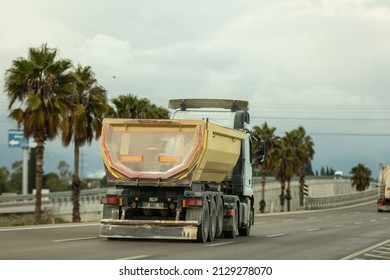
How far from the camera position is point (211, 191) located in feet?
80.8

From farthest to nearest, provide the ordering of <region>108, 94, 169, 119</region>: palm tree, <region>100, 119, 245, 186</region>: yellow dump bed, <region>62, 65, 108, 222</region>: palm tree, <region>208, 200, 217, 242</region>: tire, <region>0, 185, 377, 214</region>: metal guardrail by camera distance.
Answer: <region>0, 185, 377, 214</region>: metal guardrail, <region>108, 94, 169, 119</region>: palm tree, <region>62, 65, 108, 222</region>: palm tree, <region>208, 200, 217, 242</region>: tire, <region>100, 119, 245, 186</region>: yellow dump bed

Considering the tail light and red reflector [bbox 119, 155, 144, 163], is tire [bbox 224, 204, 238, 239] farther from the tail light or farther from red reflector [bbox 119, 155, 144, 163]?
red reflector [bbox 119, 155, 144, 163]

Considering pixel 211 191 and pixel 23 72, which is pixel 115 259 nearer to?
pixel 211 191

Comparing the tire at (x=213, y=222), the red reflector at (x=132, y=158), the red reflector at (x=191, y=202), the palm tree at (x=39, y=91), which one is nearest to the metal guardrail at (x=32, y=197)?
the palm tree at (x=39, y=91)

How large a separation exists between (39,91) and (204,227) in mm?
23098

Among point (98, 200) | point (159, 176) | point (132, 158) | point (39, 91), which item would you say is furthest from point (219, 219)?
point (98, 200)

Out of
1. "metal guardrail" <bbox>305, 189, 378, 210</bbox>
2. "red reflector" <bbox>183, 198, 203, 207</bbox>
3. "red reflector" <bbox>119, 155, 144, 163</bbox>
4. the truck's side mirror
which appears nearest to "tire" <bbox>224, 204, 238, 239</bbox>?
the truck's side mirror

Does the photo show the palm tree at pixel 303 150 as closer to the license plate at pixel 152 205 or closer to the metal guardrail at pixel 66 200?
the metal guardrail at pixel 66 200

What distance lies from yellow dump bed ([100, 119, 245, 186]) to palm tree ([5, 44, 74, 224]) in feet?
73.2

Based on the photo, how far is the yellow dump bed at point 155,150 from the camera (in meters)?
22.9

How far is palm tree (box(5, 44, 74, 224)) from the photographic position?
45.0 metres

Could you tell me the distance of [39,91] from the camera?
44844 millimetres

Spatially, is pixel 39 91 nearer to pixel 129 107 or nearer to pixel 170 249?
pixel 129 107

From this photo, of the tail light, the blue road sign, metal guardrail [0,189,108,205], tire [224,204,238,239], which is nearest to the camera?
the tail light
